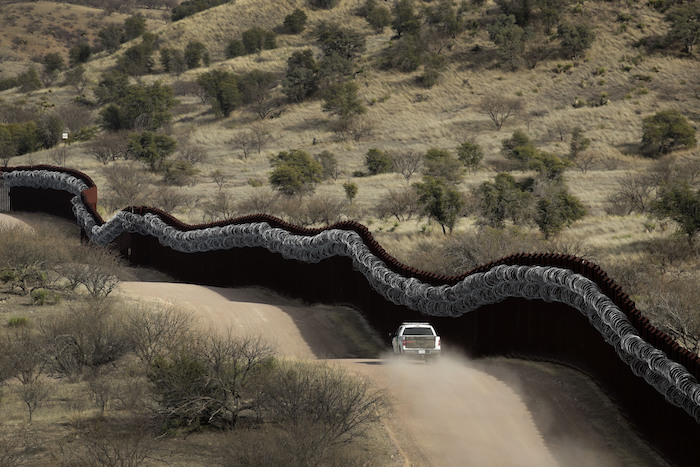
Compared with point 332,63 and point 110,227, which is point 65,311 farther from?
point 332,63

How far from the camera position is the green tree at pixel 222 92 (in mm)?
85688

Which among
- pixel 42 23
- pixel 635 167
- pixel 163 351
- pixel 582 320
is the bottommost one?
pixel 42 23

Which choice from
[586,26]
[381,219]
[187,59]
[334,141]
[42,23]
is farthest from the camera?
[42,23]

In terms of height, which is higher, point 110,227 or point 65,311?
point 65,311

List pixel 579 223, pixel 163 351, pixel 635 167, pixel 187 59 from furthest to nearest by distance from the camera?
1. pixel 187 59
2. pixel 635 167
3. pixel 579 223
4. pixel 163 351

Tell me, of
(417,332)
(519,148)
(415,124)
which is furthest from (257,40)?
(417,332)

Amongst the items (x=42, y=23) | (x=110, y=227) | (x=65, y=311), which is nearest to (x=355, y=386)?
(x=65, y=311)

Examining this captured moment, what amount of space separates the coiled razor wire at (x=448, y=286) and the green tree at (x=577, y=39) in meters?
58.1

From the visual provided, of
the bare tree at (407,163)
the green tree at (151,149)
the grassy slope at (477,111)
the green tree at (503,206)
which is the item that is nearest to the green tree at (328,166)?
the grassy slope at (477,111)

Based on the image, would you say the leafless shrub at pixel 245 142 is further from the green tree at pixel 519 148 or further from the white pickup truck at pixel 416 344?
the white pickup truck at pixel 416 344

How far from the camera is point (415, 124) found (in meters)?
78.8

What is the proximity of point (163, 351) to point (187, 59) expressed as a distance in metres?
92.4

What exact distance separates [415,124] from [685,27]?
2910 cm

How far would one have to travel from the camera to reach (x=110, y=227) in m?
38.6
